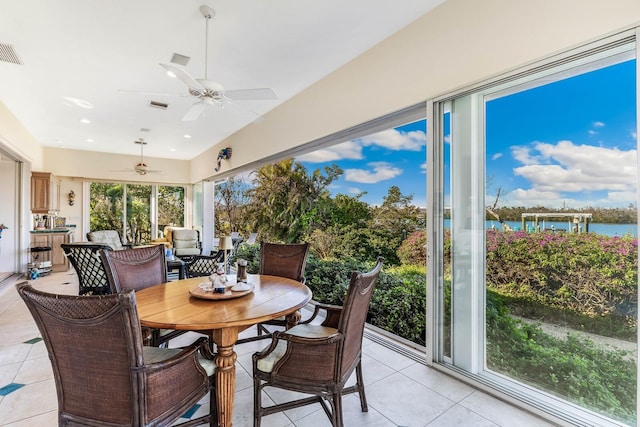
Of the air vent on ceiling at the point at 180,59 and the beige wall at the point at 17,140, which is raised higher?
the air vent on ceiling at the point at 180,59

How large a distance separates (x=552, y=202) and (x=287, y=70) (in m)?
2.88

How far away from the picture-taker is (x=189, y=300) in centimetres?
205

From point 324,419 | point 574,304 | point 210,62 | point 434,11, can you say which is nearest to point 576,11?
point 434,11

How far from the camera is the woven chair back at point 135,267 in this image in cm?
235

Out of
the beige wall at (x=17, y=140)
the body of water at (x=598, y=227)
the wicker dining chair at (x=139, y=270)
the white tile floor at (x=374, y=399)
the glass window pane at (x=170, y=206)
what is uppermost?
the beige wall at (x=17, y=140)

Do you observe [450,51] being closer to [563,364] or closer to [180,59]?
[563,364]

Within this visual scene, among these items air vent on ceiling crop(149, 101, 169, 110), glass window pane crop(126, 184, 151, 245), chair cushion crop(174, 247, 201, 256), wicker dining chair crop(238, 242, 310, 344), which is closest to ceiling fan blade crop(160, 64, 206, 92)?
wicker dining chair crop(238, 242, 310, 344)

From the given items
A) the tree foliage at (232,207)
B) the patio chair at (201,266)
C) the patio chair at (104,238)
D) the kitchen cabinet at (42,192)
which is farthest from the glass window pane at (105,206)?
the patio chair at (201,266)

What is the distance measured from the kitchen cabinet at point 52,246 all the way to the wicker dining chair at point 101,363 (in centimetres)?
701

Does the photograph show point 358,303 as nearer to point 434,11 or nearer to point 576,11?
point 576,11

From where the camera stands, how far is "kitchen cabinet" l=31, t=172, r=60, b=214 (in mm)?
6531

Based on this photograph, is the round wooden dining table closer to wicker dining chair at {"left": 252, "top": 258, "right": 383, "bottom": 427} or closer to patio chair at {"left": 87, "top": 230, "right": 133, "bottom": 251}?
wicker dining chair at {"left": 252, "top": 258, "right": 383, "bottom": 427}

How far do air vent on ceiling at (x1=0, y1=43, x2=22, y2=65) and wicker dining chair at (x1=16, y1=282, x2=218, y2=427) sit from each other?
310 cm

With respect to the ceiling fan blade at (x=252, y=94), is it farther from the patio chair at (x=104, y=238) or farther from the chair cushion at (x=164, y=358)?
the patio chair at (x=104, y=238)
